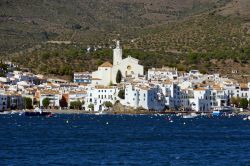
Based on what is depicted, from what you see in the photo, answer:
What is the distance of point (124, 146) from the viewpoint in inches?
2384

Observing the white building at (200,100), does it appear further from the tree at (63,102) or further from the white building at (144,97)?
the tree at (63,102)

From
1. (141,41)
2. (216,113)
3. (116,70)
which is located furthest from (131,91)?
(141,41)

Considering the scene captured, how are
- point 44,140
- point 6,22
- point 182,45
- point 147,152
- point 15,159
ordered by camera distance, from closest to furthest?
point 15,159 < point 147,152 < point 44,140 < point 182,45 < point 6,22

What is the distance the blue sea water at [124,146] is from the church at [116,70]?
2264 inches

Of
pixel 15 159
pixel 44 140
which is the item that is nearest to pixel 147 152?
pixel 15 159

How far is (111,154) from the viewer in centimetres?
5394

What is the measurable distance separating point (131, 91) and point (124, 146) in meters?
69.5

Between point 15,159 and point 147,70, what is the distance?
104 metres

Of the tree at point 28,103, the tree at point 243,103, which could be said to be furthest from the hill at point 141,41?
the tree at point 28,103

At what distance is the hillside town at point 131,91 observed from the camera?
133 metres

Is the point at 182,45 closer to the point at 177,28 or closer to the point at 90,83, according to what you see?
the point at 177,28

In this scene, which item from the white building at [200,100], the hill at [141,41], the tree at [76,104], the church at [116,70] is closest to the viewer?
the white building at [200,100]

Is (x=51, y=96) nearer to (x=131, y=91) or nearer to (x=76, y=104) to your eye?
(x=76, y=104)

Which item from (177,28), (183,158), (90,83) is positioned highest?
(177,28)
